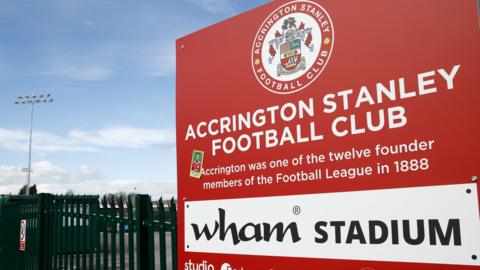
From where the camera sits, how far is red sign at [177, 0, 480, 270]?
2467 mm

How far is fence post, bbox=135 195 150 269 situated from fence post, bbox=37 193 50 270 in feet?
10.7

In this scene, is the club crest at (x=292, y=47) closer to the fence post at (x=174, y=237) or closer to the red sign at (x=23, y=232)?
the fence post at (x=174, y=237)

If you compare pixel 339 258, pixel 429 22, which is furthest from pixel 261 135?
pixel 429 22

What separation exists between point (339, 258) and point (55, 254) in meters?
5.37

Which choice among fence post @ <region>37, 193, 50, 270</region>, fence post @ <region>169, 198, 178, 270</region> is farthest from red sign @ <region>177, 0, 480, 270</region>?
fence post @ <region>37, 193, 50, 270</region>

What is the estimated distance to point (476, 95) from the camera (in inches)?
94.2

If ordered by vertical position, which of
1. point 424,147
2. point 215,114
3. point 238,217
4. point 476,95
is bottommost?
point 238,217

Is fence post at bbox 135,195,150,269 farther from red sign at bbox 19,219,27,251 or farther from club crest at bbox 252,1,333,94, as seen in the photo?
red sign at bbox 19,219,27,251

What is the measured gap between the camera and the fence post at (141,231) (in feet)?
14.9

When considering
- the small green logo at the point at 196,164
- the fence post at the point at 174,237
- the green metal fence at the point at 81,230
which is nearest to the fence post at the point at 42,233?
the green metal fence at the point at 81,230

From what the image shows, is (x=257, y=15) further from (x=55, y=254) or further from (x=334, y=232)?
(x=55, y=254)

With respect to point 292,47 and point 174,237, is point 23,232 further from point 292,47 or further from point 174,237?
point 292,47

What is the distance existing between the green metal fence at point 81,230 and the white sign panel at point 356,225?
0.86m

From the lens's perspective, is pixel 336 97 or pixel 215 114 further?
pixel 215 114
